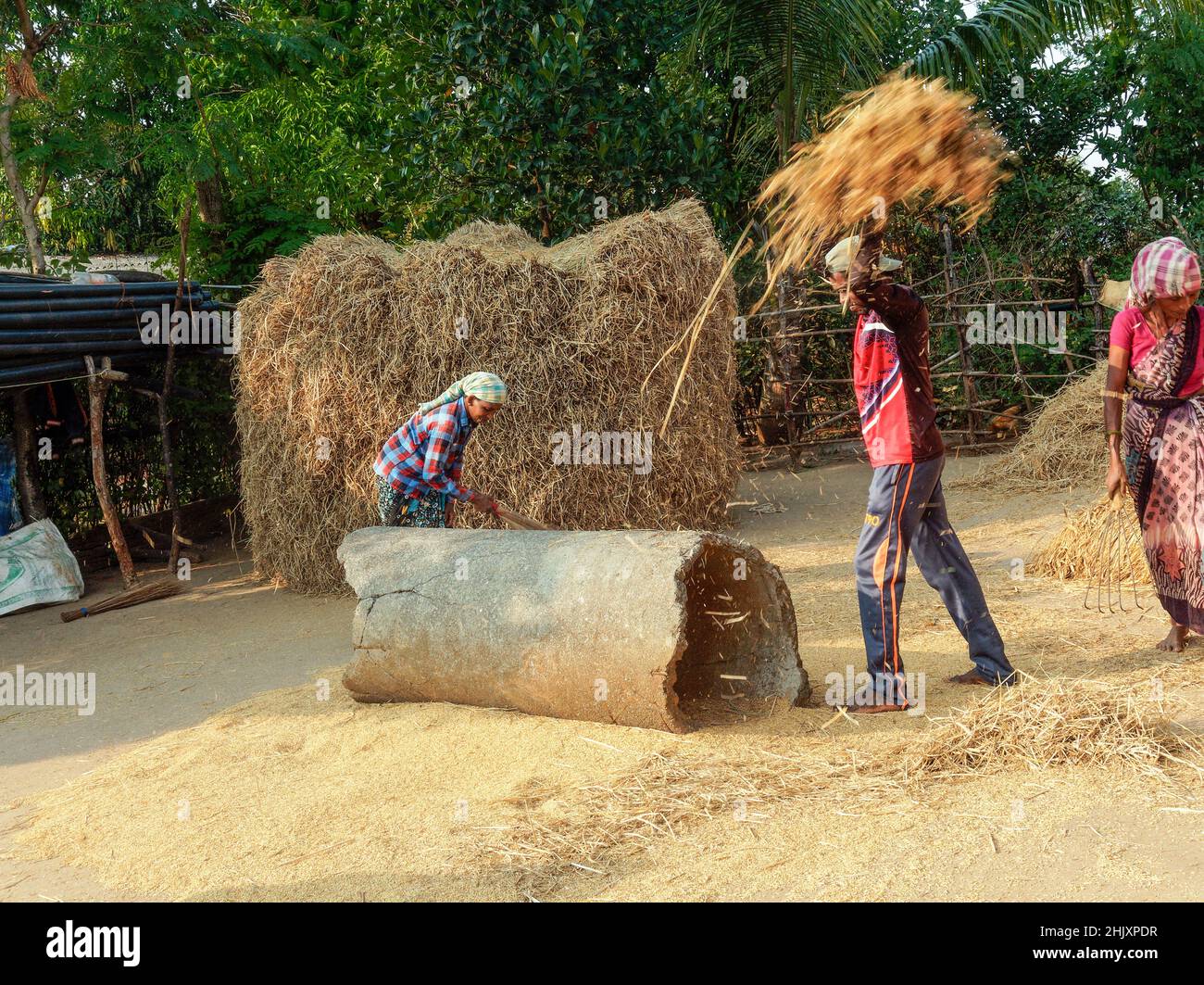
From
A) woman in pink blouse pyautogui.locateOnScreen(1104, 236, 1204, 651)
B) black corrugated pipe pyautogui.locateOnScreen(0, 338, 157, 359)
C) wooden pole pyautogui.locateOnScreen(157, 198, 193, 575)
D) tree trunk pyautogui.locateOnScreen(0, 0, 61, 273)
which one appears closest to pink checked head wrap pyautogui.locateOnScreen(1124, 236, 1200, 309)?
woman in pink blouse pyautogui.locateOnScreen(1104, 236, 1204, 651)

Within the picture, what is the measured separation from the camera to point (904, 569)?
4797 mm

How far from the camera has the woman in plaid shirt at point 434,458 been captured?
20.7 ft

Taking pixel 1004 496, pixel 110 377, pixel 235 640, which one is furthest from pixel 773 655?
pixel 110 377

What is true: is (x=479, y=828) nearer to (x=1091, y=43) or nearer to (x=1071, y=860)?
(x=1071, y=860)

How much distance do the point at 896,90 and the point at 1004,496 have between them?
6.27m

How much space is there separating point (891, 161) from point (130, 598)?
6866mm

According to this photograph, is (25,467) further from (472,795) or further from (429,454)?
(472,795)

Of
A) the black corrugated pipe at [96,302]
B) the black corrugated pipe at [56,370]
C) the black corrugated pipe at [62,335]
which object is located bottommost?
the black corrugated pipe at [56,370]

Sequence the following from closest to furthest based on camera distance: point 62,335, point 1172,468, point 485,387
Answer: point 1172,468 → point 485,387 → point 62,335

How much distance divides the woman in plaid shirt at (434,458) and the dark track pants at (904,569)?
7.77 ft

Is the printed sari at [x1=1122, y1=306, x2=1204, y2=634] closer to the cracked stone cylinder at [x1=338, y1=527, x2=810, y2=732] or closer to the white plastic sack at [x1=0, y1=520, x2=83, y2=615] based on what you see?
the cracked stone cylinder at [x1=338, y1=527, x2=810, y2=732]

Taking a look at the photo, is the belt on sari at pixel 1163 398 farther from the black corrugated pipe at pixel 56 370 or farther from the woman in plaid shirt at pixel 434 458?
the black corrugated pipe at pixel 56 370

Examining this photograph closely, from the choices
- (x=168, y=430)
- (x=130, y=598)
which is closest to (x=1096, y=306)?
(x=168, y=430)

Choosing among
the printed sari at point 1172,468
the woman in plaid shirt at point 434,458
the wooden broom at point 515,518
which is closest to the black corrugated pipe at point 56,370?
the woman in plaid shirt at point 434,458
